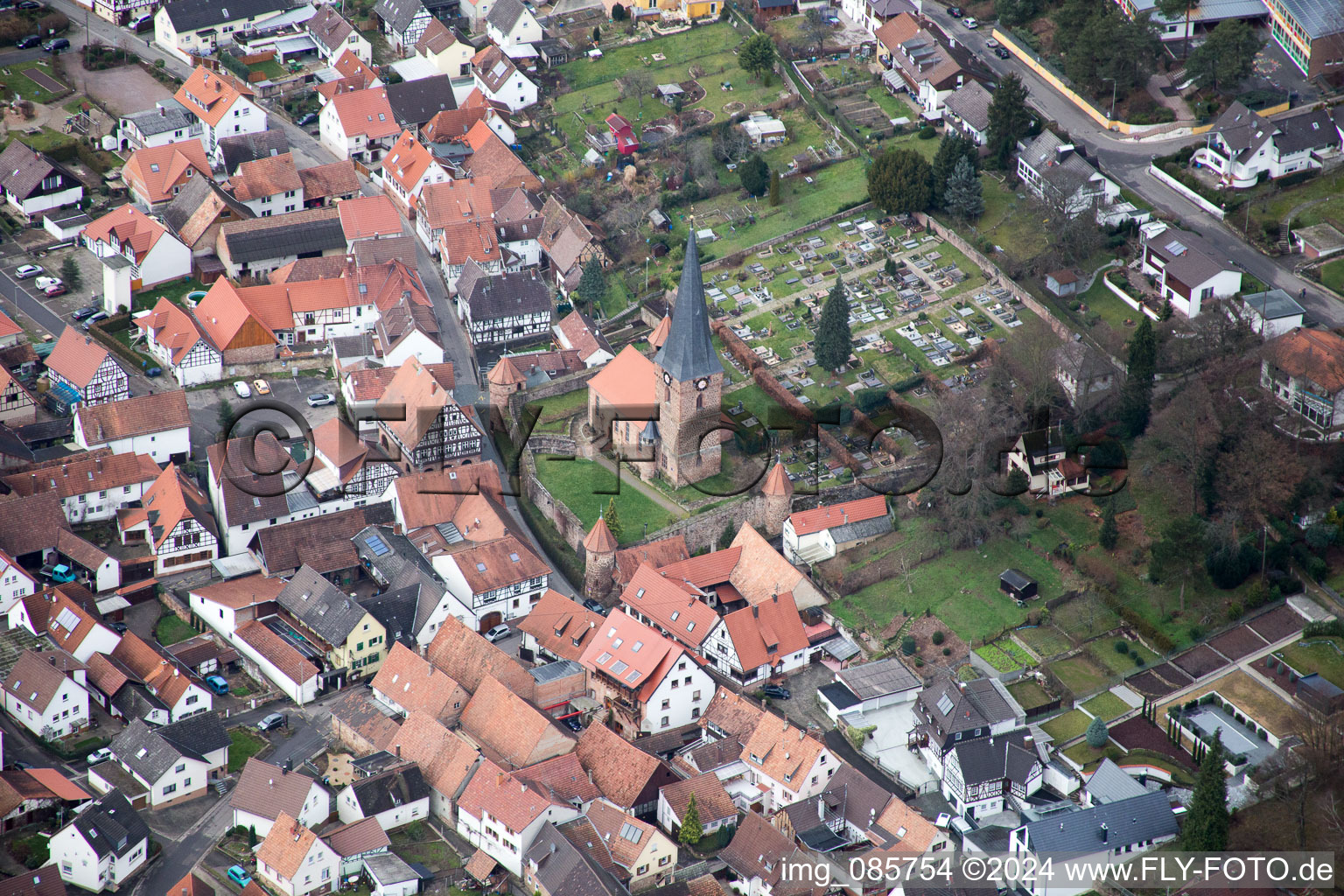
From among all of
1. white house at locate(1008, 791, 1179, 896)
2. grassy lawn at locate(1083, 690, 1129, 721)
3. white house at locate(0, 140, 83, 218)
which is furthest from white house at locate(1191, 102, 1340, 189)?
white house at locate(0, 140, 83, 218)

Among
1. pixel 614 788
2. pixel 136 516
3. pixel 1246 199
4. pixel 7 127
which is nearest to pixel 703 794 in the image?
pixel 614 788

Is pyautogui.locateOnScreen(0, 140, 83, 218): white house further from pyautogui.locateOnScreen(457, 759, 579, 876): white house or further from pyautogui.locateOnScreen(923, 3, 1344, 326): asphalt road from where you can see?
pyautogui.locateOnScreen(923, 3, 1344, 326): asphalt road

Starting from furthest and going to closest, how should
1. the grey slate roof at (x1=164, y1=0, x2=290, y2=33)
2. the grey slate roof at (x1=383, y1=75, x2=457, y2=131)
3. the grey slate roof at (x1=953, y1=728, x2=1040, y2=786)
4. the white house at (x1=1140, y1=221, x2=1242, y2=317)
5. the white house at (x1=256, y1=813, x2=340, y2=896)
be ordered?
the grey slate roof at (x1=164, y1=0, x2=290, y2=33) < the grey slate roof at (x1=383, y1=75, x2=457, y2=131) < the white house at (x1=1140, y1=221, x2=1242, y2=317) < the grey slate roof at (x1=953, y1=728, x2=1040, y2=786) < the white house at (x1=256, y1=813, x2=340, y2=896)

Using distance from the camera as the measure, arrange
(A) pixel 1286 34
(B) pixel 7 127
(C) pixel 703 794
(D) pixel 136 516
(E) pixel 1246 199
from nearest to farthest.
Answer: (C) pixel 703 794 → (D) pixel 136 516 → (E) pixel 1246 199 → (A) pixel 1286 34 → (B) pixel 7 127

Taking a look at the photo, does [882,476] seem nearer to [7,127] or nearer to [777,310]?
[777,310]

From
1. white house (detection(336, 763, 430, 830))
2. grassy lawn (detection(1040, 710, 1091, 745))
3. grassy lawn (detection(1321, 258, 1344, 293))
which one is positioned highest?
grassy lawn (detection(1321, 258, 1344, 293))

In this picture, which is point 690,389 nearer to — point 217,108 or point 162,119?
point 217,108

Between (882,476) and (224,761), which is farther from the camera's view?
(882,476)
